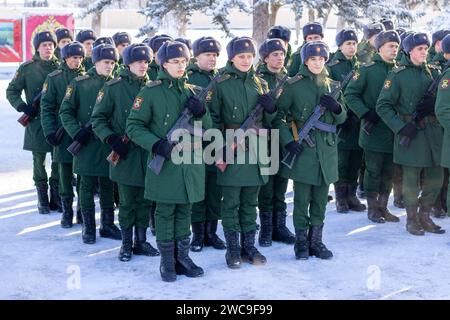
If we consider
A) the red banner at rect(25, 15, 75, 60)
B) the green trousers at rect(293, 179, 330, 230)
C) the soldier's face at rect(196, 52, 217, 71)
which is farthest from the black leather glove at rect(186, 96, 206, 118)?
the red banner at rect(25, 15, 75, 60)


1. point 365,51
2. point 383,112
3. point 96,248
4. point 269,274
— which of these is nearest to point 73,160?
point 96,248

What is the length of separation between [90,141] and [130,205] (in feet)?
3.14

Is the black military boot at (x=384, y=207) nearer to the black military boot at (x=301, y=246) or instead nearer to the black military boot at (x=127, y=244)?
the black military boot at (x=301, y=246)

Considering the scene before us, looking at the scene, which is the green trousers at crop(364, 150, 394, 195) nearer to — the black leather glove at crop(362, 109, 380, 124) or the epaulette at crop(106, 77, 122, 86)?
the black leather glove at crop(362, 109, 380, 124)

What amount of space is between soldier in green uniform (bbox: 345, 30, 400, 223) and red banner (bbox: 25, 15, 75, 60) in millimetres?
18107

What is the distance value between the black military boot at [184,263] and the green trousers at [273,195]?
1210 millimetres

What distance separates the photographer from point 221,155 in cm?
680

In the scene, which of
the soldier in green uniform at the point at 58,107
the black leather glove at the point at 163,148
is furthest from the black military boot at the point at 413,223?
the soldier in green uniform at the point at 58,107

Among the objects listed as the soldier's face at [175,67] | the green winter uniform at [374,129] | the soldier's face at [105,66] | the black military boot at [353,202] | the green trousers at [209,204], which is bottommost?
the black military boot at [353,202]

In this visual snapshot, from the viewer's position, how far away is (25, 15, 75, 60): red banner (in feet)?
84.4

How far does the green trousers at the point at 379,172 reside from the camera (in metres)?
8.66

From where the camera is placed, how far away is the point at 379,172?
341 inches

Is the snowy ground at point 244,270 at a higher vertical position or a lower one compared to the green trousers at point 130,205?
lower

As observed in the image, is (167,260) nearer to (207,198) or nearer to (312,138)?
(207,198)
